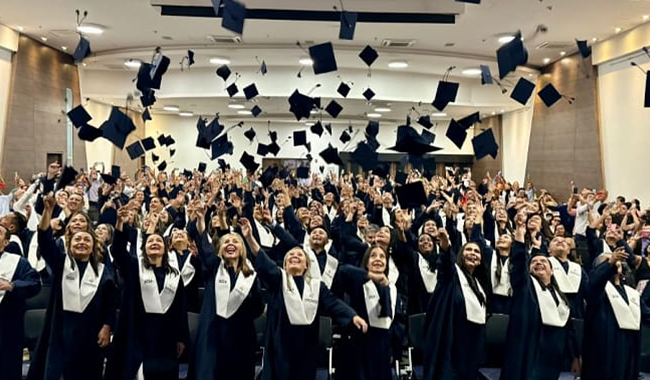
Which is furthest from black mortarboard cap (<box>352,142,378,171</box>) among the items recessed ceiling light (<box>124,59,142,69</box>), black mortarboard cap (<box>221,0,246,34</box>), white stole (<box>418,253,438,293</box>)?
recessed ceiling light (<box>124,59,142,69</box>)

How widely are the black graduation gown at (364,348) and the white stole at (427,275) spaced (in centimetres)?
117

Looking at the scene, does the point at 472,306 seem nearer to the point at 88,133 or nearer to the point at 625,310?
the point at 625,310

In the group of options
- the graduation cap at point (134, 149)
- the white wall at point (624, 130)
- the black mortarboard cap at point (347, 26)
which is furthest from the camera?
the white wall at point (624, 130)

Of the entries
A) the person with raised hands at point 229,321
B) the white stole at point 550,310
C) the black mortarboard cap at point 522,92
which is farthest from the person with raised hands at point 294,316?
the black mortarboard cap at point 522,92

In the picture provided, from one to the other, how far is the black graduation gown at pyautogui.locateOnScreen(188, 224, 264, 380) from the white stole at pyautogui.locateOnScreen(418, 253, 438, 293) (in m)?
1.91

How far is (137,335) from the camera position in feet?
12.3

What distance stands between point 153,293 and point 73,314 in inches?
22.1

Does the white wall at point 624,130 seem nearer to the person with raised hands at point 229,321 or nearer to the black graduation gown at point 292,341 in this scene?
the black graduation gown at point 292,341

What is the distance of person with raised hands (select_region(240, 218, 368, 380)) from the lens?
139 inches

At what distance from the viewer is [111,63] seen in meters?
13.5

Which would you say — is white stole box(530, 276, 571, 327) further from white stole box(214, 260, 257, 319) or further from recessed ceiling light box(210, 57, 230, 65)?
recessed ceiling light box(210, 57, 230, 65)

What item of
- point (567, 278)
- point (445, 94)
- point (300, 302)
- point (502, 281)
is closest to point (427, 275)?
point (502, 281)

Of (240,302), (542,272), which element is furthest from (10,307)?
(542,272)

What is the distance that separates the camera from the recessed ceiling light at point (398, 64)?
12906mm
